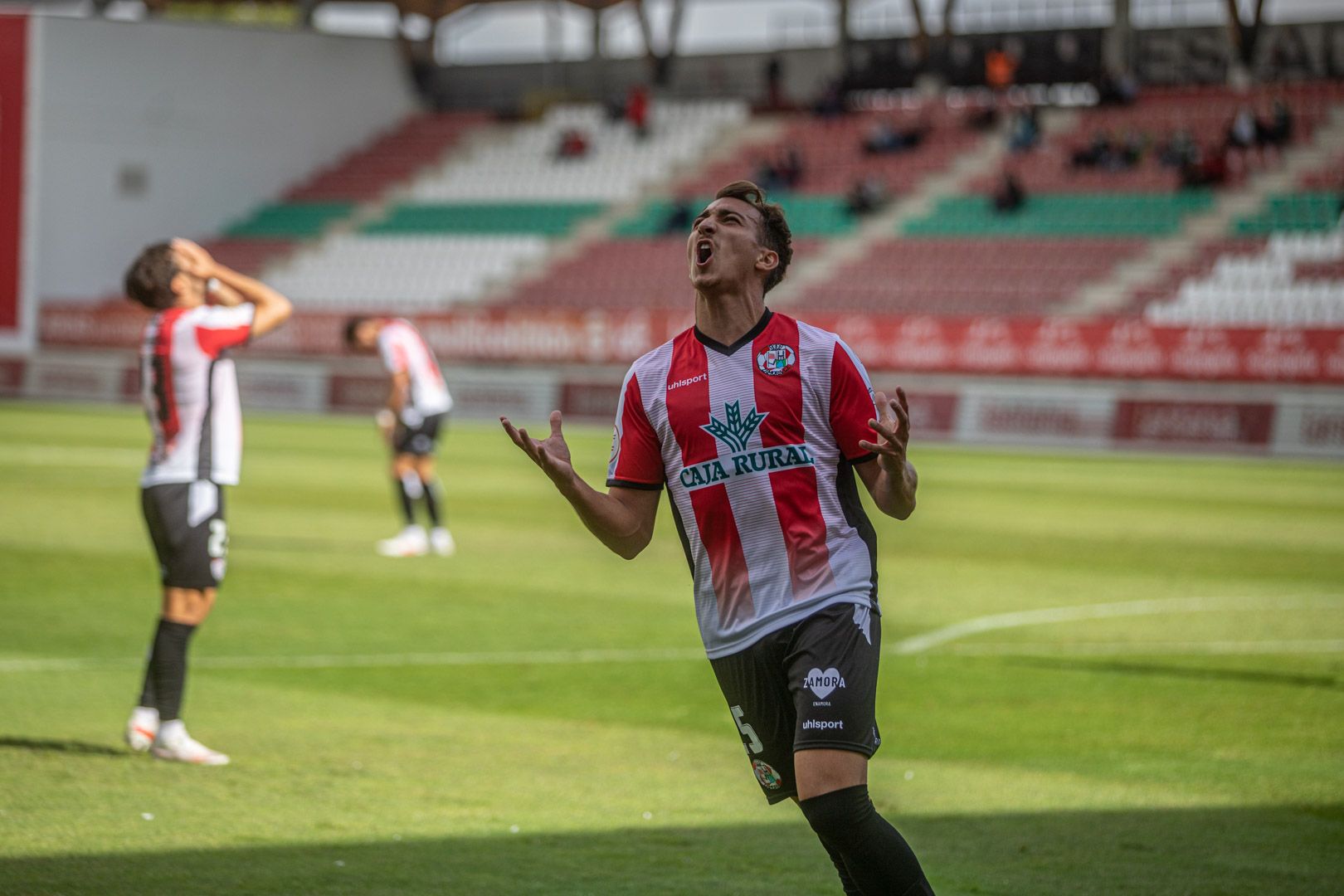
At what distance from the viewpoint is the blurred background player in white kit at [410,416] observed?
48.1 feet

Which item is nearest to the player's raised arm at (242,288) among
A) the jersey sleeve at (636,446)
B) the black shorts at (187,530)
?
the black shorts at (187,530)

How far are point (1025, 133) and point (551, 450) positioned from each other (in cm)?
3686

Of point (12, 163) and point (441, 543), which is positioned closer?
point (441, 543)

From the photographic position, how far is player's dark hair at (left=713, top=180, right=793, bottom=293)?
461cm

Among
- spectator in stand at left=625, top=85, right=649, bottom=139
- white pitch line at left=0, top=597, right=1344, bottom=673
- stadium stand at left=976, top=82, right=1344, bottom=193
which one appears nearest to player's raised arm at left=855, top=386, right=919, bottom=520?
white pitch line at left=0, top=597, right=1344, bottom=673

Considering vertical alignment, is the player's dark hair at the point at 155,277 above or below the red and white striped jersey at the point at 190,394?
above

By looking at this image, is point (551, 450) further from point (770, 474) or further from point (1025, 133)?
point (1025, 133)

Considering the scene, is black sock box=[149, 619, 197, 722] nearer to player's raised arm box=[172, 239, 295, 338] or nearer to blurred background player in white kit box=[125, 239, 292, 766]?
blurred background player in white kit box=[125, 239, 292, 766]

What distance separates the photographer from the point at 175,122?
5031cm

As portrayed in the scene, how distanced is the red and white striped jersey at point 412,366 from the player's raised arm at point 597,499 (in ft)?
32.8

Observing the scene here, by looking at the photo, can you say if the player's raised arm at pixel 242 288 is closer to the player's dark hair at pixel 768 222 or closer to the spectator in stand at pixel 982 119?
the player's dark hair at pixel 768 222

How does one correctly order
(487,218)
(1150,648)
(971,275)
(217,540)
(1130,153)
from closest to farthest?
(217,540)
(1150,648)
(971,275)
(1130,153)
(487,218)

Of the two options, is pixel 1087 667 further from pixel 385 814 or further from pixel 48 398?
pixel 48 398

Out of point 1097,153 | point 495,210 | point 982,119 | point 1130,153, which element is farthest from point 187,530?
point 495,210
